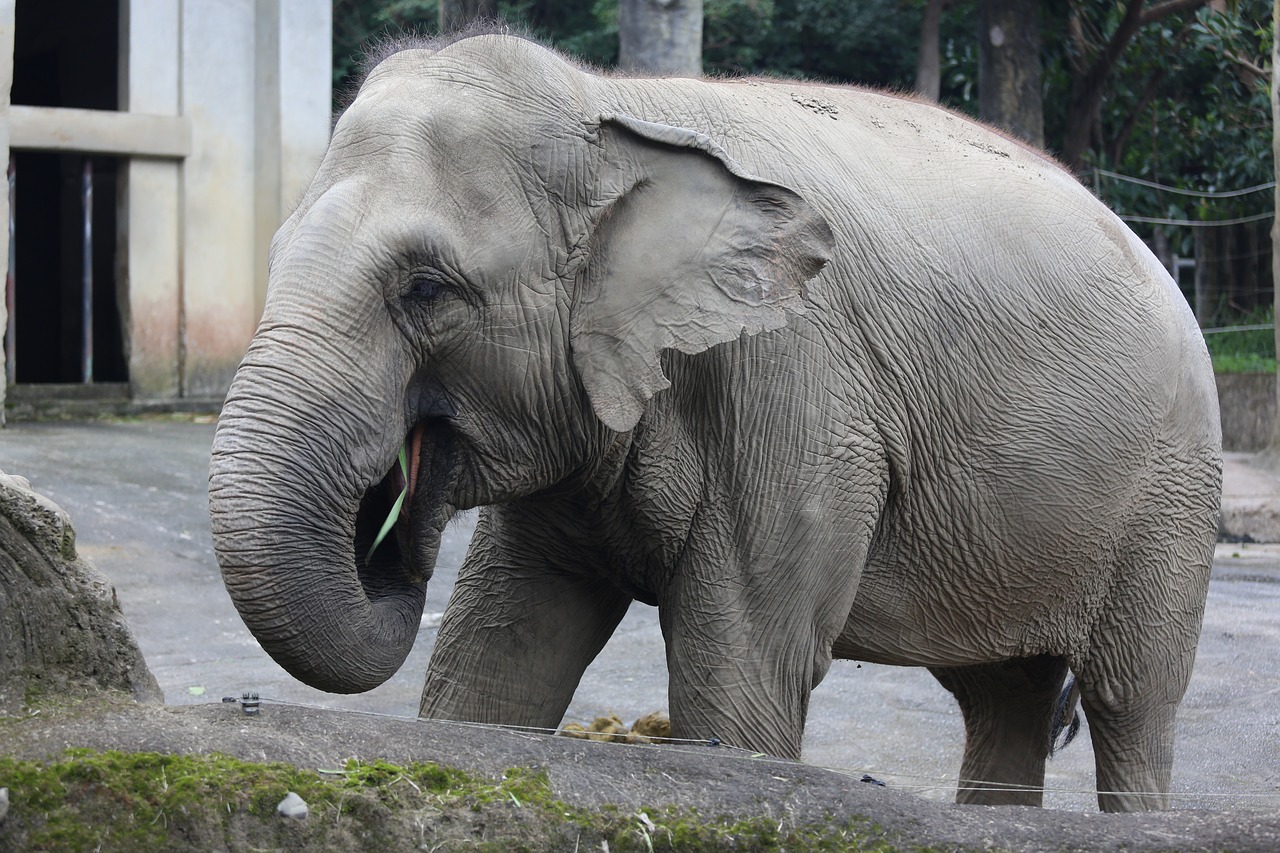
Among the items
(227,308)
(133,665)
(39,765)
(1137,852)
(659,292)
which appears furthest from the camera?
(227,308)

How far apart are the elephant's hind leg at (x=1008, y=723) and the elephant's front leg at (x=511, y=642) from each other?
1.50 metres

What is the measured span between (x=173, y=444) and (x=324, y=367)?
9.20 metres

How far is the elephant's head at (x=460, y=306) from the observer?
3.12 metres

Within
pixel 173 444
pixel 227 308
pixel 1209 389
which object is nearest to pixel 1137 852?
pixel 1209 389

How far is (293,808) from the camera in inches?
101

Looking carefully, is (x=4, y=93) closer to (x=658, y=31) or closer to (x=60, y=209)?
(x=658, y=31)

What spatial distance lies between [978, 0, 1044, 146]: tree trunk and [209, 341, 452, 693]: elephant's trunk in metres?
13.6

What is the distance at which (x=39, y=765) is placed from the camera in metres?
2.54

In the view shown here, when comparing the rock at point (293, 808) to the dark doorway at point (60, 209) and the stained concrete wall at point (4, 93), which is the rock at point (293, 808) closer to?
the stained concrete wall at point (4, 93)

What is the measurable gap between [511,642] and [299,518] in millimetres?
1238

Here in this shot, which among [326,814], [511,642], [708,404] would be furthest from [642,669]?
[326,814]

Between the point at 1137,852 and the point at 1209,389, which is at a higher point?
the point at 1209,389

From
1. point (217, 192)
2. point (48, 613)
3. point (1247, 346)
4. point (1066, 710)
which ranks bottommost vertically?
point (1066, 710)

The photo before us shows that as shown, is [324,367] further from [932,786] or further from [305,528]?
[932,786]
